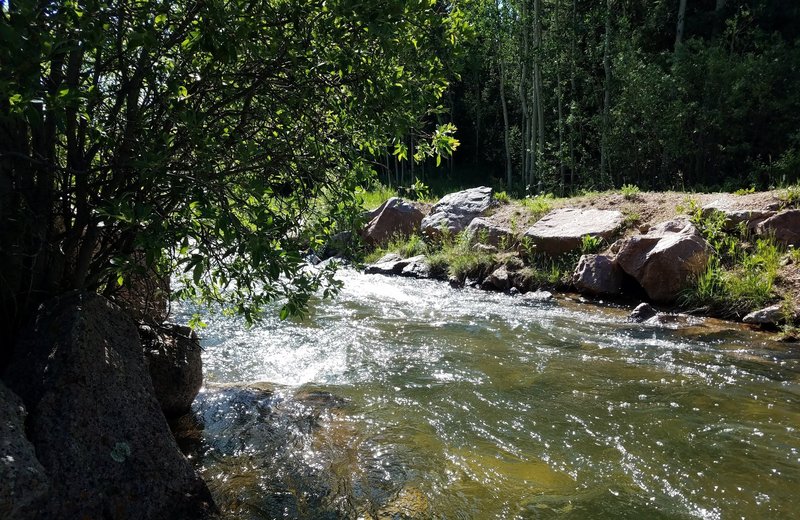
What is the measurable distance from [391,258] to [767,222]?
8.50m

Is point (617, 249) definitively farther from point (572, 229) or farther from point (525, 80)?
point (525, 80)

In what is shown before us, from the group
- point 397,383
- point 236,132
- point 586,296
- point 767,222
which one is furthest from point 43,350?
point 767,222

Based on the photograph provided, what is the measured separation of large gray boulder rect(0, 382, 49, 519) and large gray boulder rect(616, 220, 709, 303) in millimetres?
9617

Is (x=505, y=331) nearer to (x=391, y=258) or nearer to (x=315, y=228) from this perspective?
(x=315, y=228)

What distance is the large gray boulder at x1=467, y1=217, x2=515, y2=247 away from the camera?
13.8 m

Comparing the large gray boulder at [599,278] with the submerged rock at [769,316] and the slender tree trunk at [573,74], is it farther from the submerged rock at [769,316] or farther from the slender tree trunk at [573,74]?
the slender tree trunk at [573,74]

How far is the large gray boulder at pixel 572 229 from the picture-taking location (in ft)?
40.1

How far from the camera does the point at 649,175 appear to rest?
19344 millimetres

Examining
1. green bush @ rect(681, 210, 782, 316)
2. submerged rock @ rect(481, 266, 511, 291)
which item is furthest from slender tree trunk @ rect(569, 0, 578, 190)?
green bush @ rect(681, 210, 782, 316)

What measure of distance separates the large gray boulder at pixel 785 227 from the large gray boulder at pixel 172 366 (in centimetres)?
942

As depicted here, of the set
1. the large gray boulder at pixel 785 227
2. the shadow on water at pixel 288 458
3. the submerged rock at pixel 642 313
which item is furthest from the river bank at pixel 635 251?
the shadow on water at pixel 288 458

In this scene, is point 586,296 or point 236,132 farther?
point 586,296

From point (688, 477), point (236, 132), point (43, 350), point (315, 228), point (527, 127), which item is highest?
point (527, 127)

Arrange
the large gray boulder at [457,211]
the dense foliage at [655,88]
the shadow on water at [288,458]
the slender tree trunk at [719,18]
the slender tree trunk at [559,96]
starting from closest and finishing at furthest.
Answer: the shadow on water at [288,458], the large gray boulder at [457,211], the dense foliage at [655,88], the slender tree trunk at [719,18], the slender tree trunk at [559,96]
